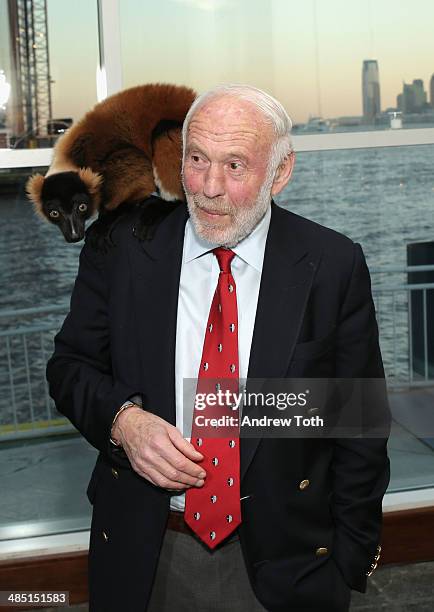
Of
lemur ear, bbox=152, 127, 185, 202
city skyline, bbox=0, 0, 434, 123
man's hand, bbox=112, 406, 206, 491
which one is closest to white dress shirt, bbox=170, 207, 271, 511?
man's hand, bbox=112, 406, 206, 491

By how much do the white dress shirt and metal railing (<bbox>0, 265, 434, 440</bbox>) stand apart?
143cm

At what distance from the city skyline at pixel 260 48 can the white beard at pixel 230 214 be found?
140 centimetres

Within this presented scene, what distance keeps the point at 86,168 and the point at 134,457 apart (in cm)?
87

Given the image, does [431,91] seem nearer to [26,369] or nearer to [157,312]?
[26,369]

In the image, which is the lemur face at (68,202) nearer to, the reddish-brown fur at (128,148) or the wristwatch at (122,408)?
the reddish-brown fur at (128,148)

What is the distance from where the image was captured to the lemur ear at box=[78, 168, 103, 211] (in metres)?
2.07

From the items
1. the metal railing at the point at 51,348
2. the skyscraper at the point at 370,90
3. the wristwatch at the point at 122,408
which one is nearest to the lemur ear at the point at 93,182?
the wristwatch at the point at 122,408

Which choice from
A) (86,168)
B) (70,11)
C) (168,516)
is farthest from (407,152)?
(168,516)

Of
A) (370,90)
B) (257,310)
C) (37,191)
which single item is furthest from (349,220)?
(257,310)

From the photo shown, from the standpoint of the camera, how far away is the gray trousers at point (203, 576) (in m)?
1.59

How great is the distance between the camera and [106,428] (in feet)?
5.04

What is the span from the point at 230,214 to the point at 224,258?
0.30 ft

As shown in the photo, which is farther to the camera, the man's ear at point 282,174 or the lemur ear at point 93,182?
the lemur ear at point 93,182

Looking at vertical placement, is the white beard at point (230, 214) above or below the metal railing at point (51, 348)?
above
